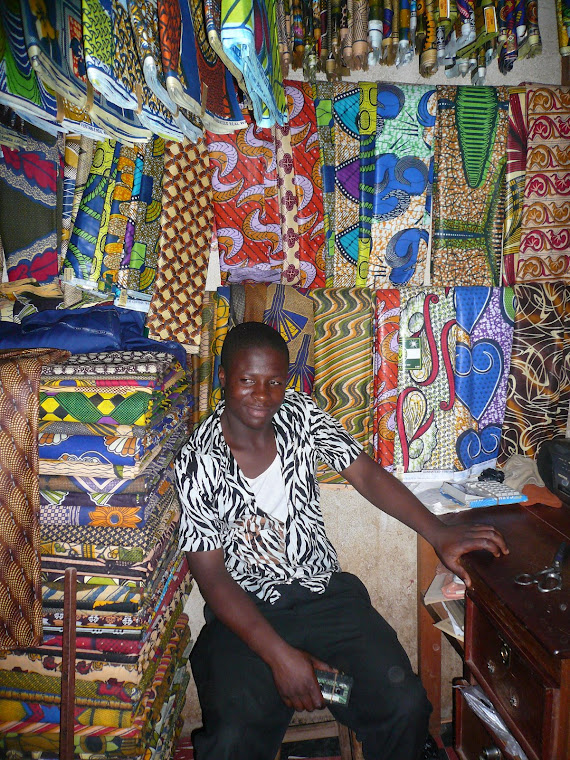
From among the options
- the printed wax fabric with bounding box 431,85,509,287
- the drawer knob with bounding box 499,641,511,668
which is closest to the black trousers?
the drawer knob with bounding box 499,641,511,668

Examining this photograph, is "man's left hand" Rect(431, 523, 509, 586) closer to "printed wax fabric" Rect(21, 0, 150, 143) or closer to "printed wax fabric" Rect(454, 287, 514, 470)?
"printed wax fabric" Rect(454, 287, 514, 470)

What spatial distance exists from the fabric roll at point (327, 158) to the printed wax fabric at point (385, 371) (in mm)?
225

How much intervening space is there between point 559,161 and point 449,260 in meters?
0.51

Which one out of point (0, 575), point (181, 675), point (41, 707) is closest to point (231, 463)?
point (0, 575)

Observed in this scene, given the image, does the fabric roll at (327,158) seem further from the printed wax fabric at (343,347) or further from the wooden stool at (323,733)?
the wooden stool at (323,733)

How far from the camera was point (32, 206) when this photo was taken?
1440mm

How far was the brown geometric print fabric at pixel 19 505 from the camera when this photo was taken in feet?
4.27

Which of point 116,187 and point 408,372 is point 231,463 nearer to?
point 408,372

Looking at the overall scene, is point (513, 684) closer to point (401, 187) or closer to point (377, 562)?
point (377, 562)

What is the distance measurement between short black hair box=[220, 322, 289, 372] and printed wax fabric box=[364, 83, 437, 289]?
0.45 meters

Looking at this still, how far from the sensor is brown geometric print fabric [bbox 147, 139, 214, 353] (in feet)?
5.22

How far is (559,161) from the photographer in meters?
1.74

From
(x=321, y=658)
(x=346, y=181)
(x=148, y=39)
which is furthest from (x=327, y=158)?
(x=321, y=658)

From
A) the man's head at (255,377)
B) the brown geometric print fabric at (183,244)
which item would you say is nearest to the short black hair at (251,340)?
the man's head at (255,377)
